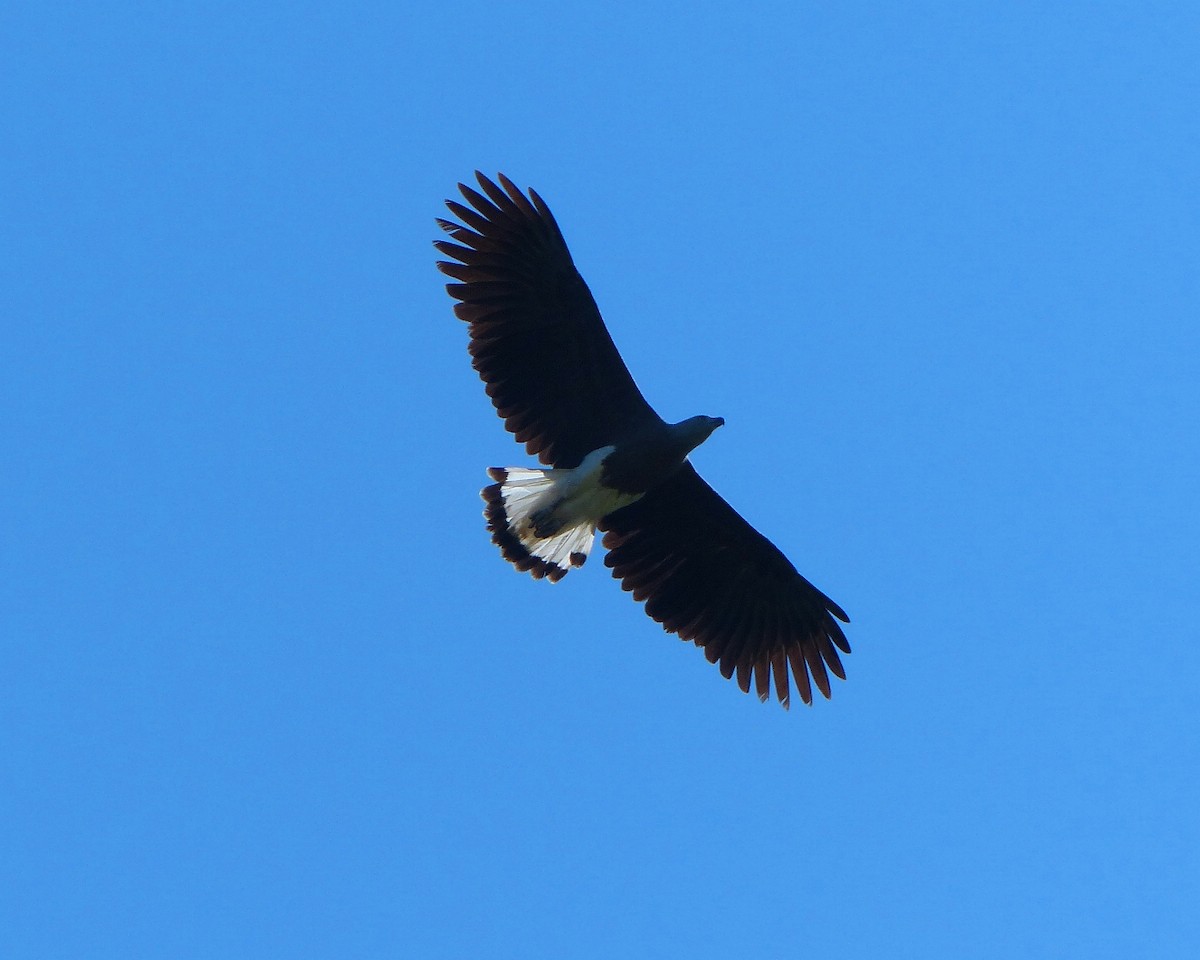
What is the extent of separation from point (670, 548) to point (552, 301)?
218 cm

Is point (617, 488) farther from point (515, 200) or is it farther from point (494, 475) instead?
point (515, 200)

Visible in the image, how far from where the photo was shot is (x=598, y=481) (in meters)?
12.1

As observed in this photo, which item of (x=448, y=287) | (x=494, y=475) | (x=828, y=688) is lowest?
(x=828, y=688)

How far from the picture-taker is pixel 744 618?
1301cm

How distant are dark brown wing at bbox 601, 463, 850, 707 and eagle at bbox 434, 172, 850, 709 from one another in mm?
11

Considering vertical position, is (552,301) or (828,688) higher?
(552,301)

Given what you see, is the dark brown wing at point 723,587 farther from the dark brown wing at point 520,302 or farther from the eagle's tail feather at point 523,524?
the dark brown wing at point 520,302

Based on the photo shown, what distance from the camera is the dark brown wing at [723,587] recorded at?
12.7m

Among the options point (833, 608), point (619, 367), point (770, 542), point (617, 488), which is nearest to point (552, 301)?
point (619, 367)

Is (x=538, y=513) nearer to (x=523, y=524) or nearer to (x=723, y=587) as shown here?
(x=523, y=524)

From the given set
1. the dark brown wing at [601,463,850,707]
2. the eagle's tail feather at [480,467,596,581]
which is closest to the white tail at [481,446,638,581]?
the eagle's tail feather at [480,467,596,581]

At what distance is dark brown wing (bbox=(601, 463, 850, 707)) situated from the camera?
41.7 feet

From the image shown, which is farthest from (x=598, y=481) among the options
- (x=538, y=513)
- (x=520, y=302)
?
(x=520, y=302)

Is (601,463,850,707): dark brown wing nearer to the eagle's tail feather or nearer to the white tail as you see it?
the white tail
